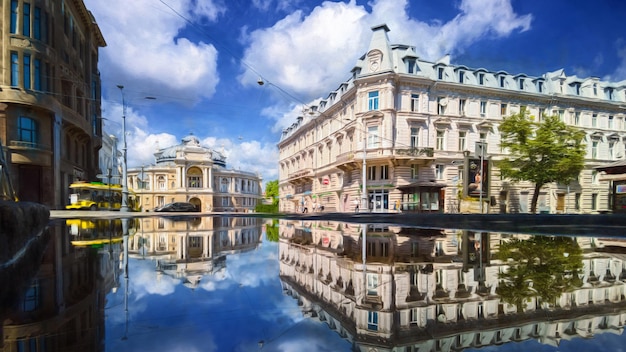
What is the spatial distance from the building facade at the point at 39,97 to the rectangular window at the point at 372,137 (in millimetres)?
25178

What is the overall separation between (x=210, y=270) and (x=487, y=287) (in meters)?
3.12

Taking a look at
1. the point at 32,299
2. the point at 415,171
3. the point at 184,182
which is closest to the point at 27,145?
the point at 32,299

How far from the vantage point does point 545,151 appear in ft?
79.6

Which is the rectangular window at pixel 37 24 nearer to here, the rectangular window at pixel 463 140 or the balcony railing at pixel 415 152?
the balcony railing at pixel 415 152

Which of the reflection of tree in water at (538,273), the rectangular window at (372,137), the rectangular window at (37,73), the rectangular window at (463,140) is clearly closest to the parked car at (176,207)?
the rectangular window at (37,73)

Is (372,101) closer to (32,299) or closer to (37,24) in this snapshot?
(37,24)

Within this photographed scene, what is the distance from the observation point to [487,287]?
2.81 m

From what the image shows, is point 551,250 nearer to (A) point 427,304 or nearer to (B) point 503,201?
(A) point 427,304

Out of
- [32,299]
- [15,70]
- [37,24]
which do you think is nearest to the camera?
[32,299]

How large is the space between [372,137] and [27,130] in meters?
27.1

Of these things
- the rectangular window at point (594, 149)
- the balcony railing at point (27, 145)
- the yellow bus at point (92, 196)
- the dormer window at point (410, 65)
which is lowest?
the yellow bus at point (92, 196)

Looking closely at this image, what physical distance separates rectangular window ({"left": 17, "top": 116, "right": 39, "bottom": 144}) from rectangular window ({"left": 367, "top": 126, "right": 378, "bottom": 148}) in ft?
86.6

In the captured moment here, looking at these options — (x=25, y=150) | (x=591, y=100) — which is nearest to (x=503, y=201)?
(x=591, y=100)

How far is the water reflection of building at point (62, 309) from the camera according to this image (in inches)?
63.9
